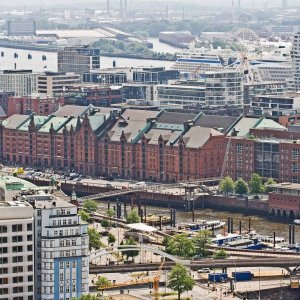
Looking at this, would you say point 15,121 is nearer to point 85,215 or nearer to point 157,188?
point 157,188

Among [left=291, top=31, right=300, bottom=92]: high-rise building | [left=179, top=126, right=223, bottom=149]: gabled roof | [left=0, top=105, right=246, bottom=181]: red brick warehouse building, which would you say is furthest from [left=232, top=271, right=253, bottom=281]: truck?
[left=291, top=31, right=300, bottom=92]: high-rise building

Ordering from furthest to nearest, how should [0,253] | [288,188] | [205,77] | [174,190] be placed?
[205,77] < [174,190] < [288,188] < [0,253]

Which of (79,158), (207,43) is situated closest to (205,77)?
(79,158)

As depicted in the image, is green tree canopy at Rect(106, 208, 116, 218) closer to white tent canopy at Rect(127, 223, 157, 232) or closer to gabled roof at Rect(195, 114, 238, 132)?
white tent canopy at Rect(127, 223, 157, 232)

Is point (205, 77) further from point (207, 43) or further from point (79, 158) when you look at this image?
point (207, 43)

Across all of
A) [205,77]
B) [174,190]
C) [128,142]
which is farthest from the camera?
[205,77]

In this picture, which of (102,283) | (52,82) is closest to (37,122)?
(52,82)
